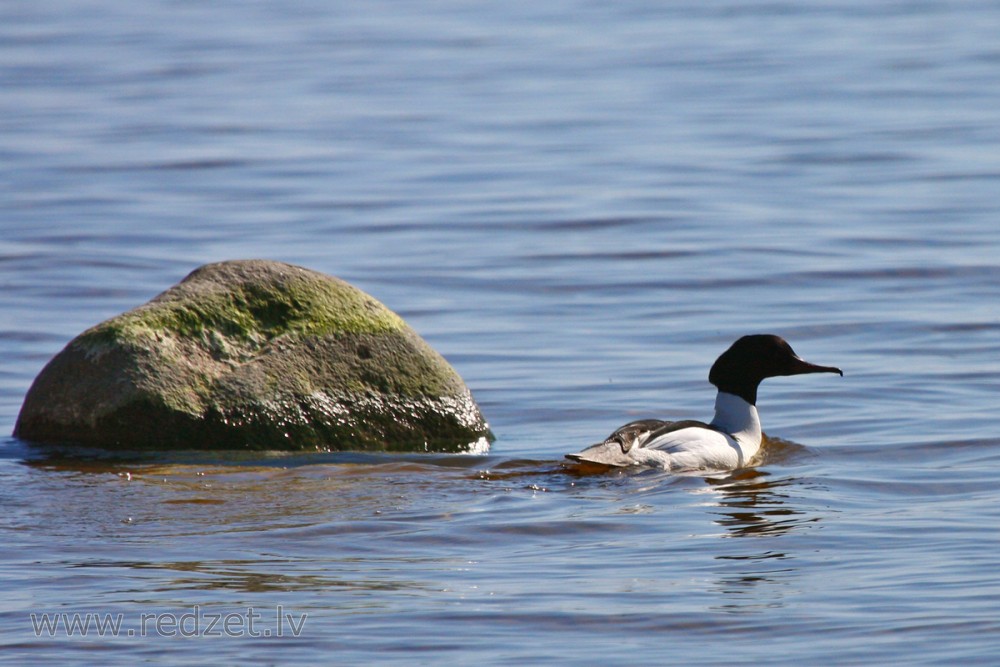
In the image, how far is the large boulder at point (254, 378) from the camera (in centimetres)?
943

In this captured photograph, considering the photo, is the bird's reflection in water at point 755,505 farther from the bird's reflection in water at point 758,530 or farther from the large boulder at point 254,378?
the large boulder at point 254,378

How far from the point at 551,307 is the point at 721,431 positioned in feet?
14.4

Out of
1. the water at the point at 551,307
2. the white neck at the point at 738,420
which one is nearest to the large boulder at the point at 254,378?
the water at the point at 551,307

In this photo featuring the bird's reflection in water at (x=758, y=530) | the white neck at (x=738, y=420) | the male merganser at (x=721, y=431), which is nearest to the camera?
the bird's reflection in water at (x=758, y=530)

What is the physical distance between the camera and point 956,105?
76.3 ft

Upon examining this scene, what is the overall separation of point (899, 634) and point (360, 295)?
16.5ft

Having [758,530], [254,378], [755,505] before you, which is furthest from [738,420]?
[254,378]

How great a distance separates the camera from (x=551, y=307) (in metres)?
13.8

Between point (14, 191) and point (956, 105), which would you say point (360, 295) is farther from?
point (956, 105)

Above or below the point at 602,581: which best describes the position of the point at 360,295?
above

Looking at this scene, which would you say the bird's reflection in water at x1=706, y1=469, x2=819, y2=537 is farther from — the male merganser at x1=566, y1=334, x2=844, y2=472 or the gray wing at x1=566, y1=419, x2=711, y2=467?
the gray wing at x1=566, y1=419, x2=711, y2=467

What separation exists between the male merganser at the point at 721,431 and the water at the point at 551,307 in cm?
19

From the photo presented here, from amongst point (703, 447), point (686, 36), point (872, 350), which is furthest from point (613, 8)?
point (703, 447)

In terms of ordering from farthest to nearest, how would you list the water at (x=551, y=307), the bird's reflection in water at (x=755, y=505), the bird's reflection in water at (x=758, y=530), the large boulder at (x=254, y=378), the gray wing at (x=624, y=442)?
the large boulder at (x=254, y=378), the gray wing at (x=624, y=442), the bird's reflection in water at (x=755, y=505), the bird's reflection in water at (x=758, y=530), the water at (x=551, y=307)
